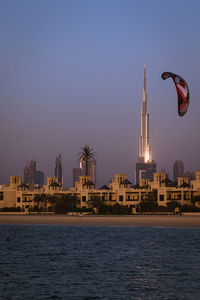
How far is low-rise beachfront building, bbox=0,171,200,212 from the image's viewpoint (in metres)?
110

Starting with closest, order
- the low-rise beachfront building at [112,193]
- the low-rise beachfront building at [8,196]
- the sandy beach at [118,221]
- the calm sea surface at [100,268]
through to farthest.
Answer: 1. the calm sea surface at [100,268]
2. the sandy beach at [118,221]
3. the low-rise beachfront building at [112,193]
4. the low-rise beachfront building at [8,196]

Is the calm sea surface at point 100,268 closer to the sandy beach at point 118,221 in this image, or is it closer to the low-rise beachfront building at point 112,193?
the sandy beach at point 118,221

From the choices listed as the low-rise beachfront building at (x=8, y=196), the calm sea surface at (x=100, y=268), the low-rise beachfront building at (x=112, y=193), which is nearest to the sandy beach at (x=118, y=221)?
the calm sea surface at (x=100, y=268)

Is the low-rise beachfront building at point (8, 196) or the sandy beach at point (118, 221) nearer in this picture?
the sandy beach at point (118, 221)

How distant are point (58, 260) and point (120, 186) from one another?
8037cm

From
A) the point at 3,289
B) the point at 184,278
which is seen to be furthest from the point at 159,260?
the point at 3,289

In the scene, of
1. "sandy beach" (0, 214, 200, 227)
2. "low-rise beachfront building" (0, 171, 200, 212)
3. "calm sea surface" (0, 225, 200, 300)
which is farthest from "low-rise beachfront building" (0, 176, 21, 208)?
"calm sea surface" (0, 225, 200, 300)

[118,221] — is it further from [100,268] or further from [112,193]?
[100,268]

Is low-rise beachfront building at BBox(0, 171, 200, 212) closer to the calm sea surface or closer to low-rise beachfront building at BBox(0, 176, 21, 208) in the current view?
low-rise beachfront building at BBox(0, 176, 21, 208)

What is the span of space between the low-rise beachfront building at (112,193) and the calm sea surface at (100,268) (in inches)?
2044

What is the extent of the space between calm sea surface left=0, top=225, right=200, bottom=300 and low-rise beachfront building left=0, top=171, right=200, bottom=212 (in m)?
51.9

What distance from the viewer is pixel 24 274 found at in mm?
32750

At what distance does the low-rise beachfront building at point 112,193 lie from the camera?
110438 mm

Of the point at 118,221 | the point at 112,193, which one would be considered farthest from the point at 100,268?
the point at 112,193
